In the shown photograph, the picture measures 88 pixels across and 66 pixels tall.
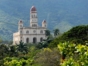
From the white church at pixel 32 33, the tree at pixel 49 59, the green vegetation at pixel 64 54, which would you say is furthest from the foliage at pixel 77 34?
the white church at pixel 32 33

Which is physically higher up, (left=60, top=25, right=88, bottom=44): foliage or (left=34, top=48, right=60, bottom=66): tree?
(left=60, top=25, right=88, bottom=44): foliage

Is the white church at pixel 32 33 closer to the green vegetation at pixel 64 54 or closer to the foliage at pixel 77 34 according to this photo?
the green vegetation at pixel 64 54

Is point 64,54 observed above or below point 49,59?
above

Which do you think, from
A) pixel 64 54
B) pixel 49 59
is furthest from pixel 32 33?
pixel 64 54

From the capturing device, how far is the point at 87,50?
16.5 metres

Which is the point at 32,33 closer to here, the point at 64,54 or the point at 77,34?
the point at 77,34

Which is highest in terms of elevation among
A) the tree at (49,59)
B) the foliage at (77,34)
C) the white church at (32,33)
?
the white church at (32,33)

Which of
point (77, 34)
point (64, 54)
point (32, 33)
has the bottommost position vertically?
point (64, 54)

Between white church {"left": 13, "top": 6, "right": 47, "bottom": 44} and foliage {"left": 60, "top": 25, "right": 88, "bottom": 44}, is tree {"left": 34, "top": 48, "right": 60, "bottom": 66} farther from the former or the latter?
white church {"left": 13, "top": 6, "right": 47, "bottom": 44}

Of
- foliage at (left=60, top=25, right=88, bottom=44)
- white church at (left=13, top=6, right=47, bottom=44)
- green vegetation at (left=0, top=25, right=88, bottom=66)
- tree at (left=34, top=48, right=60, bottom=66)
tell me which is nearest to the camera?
green vegetation at (left=0, top=25, right=88, bottom=66)

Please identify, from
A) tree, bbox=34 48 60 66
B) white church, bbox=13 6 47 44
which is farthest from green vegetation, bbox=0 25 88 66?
white church, bbox=13 6 47 44

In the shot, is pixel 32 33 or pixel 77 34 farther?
pixel 32 33

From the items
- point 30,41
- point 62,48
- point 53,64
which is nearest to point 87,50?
point 62,48

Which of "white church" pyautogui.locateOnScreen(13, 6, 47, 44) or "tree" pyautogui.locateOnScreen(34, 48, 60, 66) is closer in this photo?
"tree" pyautogui.locateOnScreen(34, 48, 60, 66)
